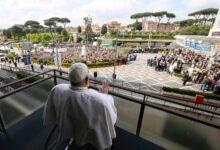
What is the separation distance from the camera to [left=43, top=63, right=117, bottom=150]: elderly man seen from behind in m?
→ 1.74

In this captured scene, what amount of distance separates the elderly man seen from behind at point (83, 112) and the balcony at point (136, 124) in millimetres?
1006

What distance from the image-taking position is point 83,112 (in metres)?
1.75

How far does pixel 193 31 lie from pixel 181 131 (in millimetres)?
50799

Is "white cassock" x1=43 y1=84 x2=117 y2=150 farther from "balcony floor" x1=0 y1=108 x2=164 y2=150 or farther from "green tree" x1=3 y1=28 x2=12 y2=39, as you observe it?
"green tree" x1=3 y1=28 x2=12 y2=39

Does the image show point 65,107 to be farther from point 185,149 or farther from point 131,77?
point 131,77

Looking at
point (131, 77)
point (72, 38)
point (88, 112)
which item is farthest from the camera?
point (72, 38)

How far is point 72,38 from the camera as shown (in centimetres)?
7538

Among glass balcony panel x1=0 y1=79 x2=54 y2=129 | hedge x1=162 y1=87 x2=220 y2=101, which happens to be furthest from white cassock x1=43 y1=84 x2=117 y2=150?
hedge x1=162 y1=87 x2=220 y2=101

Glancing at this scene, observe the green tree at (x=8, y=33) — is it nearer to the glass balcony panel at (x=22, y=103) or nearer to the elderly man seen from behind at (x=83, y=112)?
the glass balcony panel at (x=22, y=103)

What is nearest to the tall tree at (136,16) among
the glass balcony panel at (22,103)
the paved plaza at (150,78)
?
the paved plaza at (150,78)

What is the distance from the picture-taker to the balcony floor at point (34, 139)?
119 inches

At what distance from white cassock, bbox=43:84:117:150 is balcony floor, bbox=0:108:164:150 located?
126 cm

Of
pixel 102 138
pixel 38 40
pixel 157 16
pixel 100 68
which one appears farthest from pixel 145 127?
pixel 157 16

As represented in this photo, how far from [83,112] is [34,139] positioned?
6.52ft
